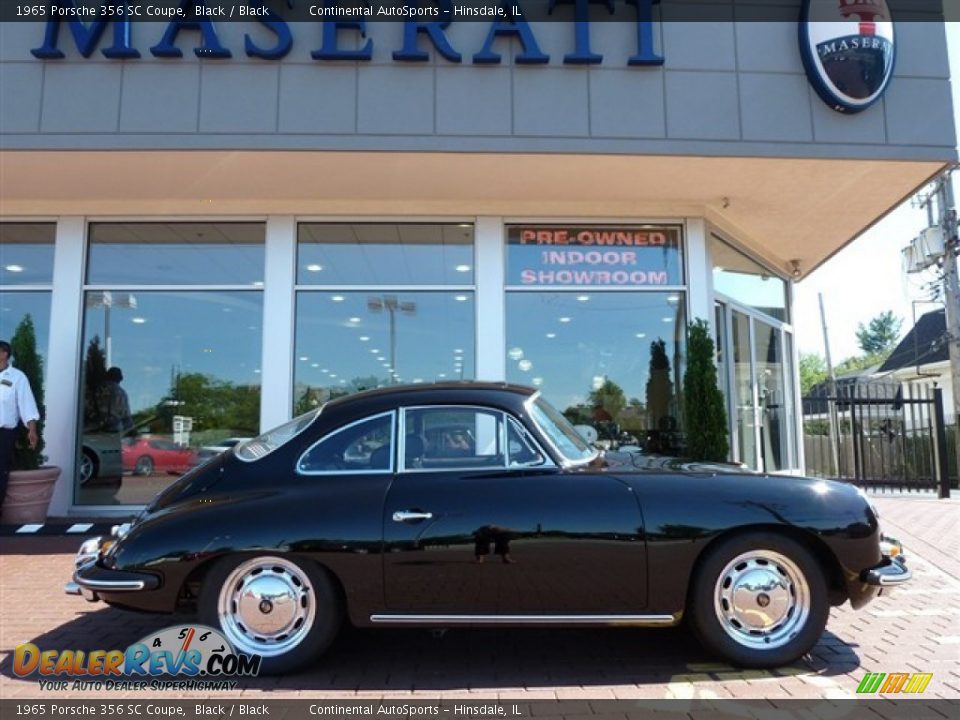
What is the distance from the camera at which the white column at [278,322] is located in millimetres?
8117

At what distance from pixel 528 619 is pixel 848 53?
665 centimetres

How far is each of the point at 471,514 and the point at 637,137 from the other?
4.93m

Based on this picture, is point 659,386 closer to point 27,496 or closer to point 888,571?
point 888,571

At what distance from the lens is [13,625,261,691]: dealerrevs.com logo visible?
3246 mm

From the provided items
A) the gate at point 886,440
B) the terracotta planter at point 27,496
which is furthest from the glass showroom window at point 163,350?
the gate at point 886,440

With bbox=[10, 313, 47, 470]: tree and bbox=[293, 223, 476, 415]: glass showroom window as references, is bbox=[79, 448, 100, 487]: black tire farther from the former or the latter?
bbox=[293, 223, 476, 415]: glass showroom window

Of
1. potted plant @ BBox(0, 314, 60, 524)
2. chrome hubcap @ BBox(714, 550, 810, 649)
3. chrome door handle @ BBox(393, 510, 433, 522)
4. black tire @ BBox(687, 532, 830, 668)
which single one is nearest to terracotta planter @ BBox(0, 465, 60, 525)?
potted plant @ BBox(0, 314, 60, 524)

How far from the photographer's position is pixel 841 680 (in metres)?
3.22

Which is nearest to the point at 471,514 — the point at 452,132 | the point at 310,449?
the point at 310,449

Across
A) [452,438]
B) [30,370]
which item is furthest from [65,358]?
[452,438]

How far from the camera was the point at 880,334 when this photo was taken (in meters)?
86.8

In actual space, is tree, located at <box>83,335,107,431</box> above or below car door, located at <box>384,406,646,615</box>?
above

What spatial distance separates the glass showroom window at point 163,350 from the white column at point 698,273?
5.21 m

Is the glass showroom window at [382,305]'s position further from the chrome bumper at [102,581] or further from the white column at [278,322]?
the chrome bumper at [102,581]
